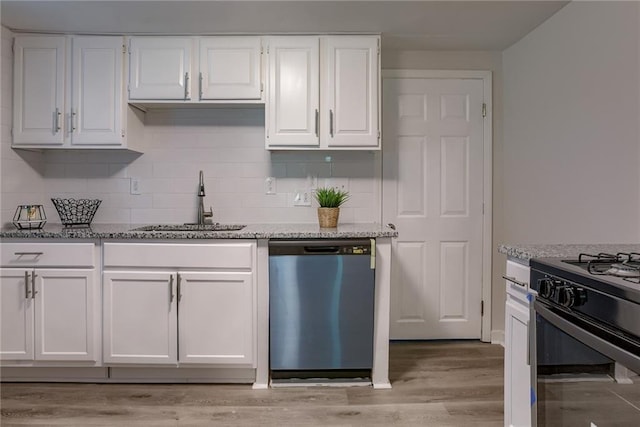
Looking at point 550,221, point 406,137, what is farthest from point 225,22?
point 550,221

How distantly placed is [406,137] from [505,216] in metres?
0.94

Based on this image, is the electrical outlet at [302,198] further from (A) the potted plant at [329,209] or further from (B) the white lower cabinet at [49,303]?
(B) the white lower cabinet at [49,303]

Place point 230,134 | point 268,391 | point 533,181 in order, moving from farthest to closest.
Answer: point 230,134 → point 533,181 → point 268,391

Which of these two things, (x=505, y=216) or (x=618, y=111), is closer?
(x=618, y=111)

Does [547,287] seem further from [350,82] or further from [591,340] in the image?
[350,82]

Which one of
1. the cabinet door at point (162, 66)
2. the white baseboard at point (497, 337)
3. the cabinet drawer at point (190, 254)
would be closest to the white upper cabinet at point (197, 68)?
the cabinet door at point (162, 66)

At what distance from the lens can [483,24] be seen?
99.9 inches

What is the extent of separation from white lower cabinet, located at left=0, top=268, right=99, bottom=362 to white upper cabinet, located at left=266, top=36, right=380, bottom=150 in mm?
1433

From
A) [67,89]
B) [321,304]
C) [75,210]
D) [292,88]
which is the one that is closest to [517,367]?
[321,304]

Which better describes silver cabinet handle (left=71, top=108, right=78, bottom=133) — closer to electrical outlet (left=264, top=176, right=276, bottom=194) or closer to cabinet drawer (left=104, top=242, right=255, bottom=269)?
cabinet drawer (left=104, top=242, right=255, bottom=269)

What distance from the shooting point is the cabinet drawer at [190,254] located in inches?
90.7

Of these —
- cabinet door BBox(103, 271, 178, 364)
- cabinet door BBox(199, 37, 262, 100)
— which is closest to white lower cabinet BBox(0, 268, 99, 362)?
cabinet door BBox(103, 271, 178, 364)

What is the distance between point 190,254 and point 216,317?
39 cm

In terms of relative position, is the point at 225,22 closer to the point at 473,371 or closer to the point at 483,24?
the point at 483,24
